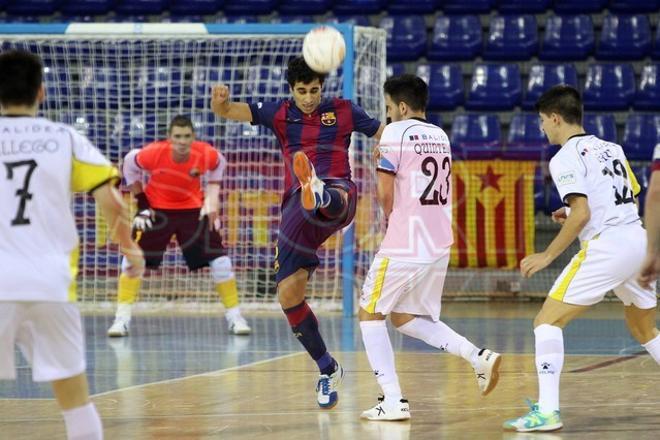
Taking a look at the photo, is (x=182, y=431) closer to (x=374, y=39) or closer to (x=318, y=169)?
(x=318, y=169)

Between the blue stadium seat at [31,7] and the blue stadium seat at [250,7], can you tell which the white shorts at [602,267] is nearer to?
the blue stadium seat at [250,7]

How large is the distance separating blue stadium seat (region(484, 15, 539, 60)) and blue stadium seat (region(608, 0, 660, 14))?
1.25 metres

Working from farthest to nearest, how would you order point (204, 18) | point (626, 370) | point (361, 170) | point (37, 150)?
point (204, 18) → point (361, 170) → point (626, 370) → point (37, 150)

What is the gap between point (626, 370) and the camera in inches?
311

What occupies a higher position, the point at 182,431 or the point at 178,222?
the point at 178,222

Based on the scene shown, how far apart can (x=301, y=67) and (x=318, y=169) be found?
0.62 meters

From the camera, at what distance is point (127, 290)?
11.2 metres

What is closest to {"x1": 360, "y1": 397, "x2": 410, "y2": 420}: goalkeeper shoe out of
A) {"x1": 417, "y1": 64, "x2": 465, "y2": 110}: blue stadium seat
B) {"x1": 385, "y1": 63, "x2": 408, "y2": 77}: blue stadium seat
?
{"x1": 417, "y1": 64, "x2": 465, "y2": 110}: blue stadium seat

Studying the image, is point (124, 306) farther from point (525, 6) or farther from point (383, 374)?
point (525, 6)

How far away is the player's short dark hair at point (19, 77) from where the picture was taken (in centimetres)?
415

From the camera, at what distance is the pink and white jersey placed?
599cm

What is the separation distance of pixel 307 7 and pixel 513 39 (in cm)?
312

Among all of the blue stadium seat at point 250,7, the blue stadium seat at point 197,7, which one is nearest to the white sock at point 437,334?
the blue stadium seat at point 250,7

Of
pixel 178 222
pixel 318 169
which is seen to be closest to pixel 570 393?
pixel 318 169
